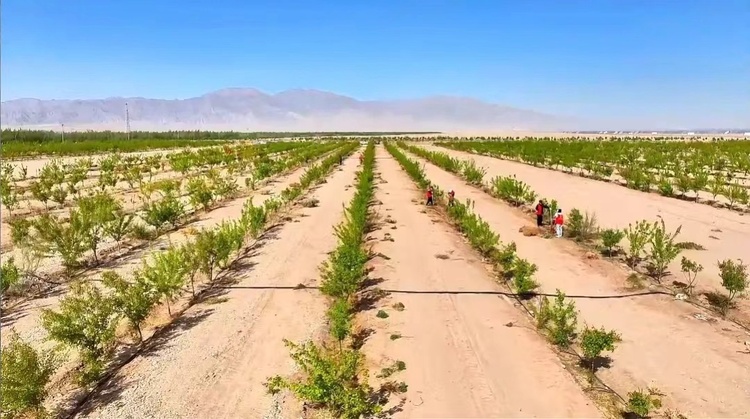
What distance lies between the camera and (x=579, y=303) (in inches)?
347

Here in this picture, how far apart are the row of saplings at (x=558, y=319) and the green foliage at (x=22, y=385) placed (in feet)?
20.6

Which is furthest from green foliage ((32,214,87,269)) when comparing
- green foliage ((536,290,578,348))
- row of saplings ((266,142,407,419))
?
green foliage ((536,290,578,348))

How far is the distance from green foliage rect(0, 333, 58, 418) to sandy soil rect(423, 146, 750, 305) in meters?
10.6

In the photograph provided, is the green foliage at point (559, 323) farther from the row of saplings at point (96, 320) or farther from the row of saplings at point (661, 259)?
the row of saplings at point (96, 320)

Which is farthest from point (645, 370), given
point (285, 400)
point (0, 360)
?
point (0, 360)

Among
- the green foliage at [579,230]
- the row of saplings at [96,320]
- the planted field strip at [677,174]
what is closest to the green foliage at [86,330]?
the row of saplings at [96,320]

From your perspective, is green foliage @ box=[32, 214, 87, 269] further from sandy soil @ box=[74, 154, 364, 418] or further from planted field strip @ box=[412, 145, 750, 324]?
planted field strip @ box=[412, 145, 750, 324]

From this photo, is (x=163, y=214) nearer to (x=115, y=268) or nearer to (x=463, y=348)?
(x=115, y=268)

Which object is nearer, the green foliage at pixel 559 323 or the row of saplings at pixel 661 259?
the green foliage at pixel 559 323

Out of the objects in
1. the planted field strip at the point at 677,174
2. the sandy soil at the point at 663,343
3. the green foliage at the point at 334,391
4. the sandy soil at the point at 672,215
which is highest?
the planted field strip at the point at 677,174

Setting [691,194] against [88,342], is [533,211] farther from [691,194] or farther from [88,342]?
[88,342]

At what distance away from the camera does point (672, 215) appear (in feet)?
53.4

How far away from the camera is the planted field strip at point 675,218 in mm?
10508

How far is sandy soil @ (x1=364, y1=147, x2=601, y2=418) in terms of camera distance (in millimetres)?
5715
